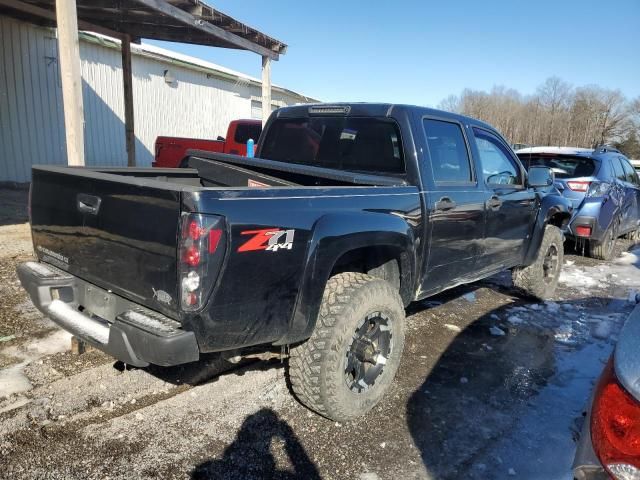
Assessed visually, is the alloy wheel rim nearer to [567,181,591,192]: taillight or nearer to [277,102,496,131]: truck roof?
[277,102,496,131]: truck roof

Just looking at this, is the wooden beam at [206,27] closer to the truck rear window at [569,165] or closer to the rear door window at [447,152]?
the rear door window at [447,152]

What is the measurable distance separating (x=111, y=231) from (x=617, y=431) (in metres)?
2.33

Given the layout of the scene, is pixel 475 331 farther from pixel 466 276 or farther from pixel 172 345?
pixel 172 345

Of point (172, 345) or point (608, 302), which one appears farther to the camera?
point (608, 302)

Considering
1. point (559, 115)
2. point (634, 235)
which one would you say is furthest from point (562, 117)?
point (634, 235)

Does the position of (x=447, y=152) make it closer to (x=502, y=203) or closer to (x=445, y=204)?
(x=445, y=204)

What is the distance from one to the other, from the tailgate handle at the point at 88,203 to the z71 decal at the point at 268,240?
2.99 ft

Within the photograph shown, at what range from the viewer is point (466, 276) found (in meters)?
4.16

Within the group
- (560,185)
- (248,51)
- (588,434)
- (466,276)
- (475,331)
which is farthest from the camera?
(248,51)

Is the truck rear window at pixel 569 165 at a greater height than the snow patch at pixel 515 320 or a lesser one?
greater

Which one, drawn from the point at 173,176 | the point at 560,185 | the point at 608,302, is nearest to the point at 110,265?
the point at 173,176

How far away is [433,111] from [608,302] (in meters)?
3.80

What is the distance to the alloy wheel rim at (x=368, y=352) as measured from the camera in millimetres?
3043

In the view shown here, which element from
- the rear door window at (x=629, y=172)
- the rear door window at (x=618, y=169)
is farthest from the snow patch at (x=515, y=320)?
the rear door window at (x=629, y=172)
